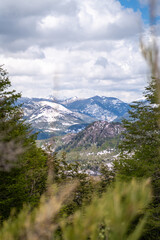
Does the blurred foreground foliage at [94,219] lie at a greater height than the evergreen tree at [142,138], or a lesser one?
greater

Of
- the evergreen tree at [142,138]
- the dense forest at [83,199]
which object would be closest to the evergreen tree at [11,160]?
the dense forest at [83,199]

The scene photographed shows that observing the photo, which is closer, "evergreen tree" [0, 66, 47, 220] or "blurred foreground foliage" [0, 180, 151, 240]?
"blurred foreground foliage" [0, 180, 151, 240]

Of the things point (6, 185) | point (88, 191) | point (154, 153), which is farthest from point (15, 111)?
point (88, 191)

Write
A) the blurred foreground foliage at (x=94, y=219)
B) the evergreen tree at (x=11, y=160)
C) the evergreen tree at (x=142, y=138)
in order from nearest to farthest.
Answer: the blurred foreground foliage at (x=94, y=219) < the evergreen tree at (x=11, y=160) < the evergreen tree at (x=142, y=138)

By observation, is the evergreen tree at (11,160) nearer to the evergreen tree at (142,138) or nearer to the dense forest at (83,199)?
the dense forest at (83,199)

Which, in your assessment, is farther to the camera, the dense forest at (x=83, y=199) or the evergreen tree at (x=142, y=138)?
the evergreen tree at (x=142, y=138)

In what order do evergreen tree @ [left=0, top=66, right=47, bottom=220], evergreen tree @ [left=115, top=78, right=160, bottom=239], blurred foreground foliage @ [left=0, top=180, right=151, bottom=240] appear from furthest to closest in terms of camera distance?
evergreen tree @ [left=115, top=78, right=160, bottom=239] → evergreen tree @ [left=0, top=66, right=47, bottom=220] → blurred foreground foliage @ [left=0, top=180, right=151, bottom=240]

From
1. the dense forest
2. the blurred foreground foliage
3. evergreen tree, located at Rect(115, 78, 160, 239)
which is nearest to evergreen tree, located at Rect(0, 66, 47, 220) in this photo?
the dense forest

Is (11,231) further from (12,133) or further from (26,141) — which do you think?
(26,141)

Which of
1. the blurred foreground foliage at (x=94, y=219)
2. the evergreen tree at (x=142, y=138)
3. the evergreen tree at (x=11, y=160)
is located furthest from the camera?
the evergreen tree at (x=142, y=138)

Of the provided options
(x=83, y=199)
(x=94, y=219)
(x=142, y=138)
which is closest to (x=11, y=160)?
(x=83, y=199)

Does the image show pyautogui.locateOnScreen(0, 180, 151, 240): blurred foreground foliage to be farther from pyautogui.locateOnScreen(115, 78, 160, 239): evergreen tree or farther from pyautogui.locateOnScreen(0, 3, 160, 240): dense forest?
pyautogui.locateOnScreen(115, 78, 160, 239): evergreen tree

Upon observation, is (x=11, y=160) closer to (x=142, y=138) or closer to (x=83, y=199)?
(x=83, y=199)

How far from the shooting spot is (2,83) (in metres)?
16.1
